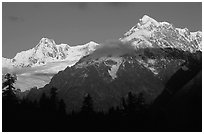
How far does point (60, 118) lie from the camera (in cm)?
8088

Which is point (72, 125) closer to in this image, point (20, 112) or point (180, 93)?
point (20, 112)

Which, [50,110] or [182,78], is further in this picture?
[182,78]

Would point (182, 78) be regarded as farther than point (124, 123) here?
Yes

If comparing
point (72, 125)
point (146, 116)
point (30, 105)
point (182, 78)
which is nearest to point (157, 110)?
point (146, 116)

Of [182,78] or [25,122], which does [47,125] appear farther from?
[182,78]

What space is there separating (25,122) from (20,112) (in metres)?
3.44

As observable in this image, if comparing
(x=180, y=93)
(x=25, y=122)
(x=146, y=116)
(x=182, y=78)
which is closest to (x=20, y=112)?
(x=25, y=122)

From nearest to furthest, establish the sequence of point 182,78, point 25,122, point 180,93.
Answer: point 25,122, point 180,93, point 182,78

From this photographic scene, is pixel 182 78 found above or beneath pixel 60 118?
above

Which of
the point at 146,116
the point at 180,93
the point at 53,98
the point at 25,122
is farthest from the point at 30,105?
A: the point at 180,93

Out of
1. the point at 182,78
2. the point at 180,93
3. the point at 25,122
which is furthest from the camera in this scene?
the point at 182,78

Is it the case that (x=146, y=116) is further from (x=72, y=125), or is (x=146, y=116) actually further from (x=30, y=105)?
(x=30, y=105)

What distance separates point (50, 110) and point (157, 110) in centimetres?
1911

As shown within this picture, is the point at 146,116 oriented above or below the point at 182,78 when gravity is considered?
below
